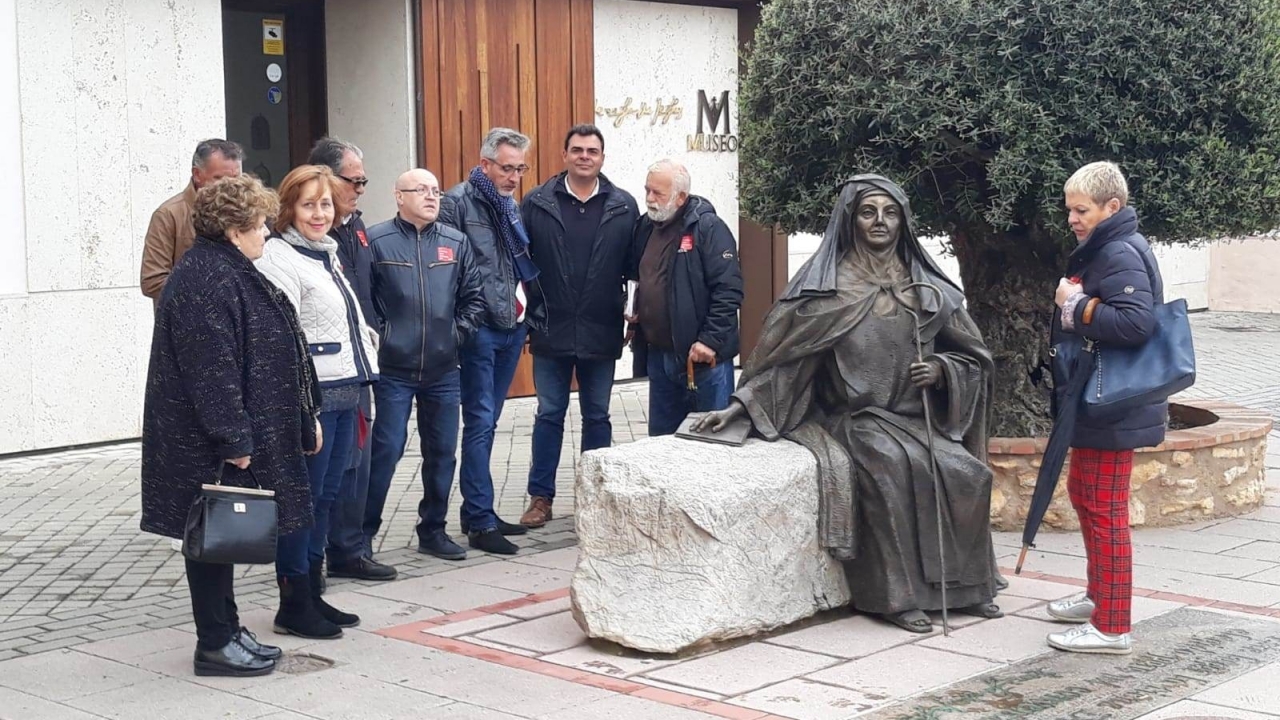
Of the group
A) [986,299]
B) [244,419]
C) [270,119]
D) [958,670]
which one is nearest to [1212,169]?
[986,299]

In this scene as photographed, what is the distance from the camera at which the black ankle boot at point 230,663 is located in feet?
18.6

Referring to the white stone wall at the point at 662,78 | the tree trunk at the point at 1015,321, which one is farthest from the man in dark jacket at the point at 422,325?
the white stone wall at the point at 662,78

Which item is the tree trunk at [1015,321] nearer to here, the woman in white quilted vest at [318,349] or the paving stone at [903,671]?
the paving stone at [903,671]

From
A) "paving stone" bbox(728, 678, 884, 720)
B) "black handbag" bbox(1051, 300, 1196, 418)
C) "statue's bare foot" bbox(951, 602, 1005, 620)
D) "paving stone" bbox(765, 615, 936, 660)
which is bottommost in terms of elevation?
"paving stone" bbox(728, 678, 884, 720)

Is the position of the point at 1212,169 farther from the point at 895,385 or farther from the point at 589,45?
the point at 589,45

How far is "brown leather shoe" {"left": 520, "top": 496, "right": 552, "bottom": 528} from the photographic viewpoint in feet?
27.2

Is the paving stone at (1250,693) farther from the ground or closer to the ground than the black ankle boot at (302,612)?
closer to the ground

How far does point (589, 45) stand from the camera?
12.9 meters

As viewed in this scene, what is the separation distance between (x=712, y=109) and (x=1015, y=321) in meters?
5.64

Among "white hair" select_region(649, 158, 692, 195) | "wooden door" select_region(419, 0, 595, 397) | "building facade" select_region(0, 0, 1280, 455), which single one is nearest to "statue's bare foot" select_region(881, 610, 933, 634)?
"white hair" select_region(649, 158, 692, 195)

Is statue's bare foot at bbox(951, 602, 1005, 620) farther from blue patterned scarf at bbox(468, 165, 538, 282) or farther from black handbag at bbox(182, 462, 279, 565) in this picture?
blue patterned scarf at bbox(468, 165, 538, 282)

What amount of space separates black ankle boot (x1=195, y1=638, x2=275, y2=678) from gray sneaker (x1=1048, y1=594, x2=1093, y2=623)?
2951 millimetres

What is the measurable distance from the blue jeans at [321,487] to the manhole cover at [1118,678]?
2.21m

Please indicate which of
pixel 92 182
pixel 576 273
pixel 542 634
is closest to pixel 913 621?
pixel 542 634
